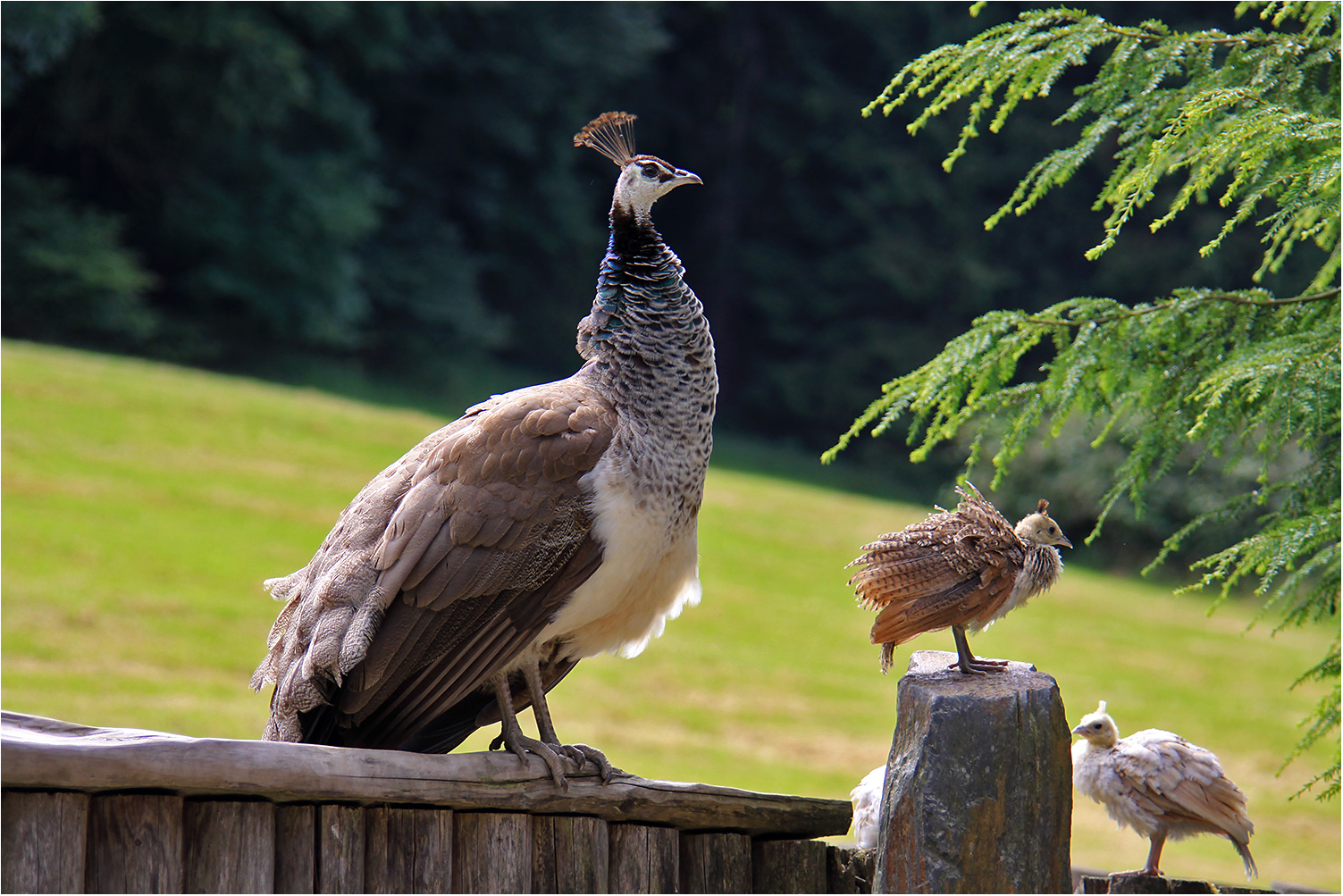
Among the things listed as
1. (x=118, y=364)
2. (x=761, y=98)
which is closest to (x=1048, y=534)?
(x=118, y=364)

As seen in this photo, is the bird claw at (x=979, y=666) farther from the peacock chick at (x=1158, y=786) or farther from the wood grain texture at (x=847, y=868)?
the wood grain texture at (x=847, y=868)

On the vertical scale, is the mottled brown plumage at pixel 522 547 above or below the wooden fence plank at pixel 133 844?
above

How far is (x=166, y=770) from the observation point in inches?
96.3

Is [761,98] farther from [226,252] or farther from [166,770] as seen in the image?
[166,770]

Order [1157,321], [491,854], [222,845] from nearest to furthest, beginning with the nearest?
1. [222,845]
2. [491,854]
3. [1157,321]

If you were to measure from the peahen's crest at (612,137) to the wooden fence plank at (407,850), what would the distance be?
193 cm

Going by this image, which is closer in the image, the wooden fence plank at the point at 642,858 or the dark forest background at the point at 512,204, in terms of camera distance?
the wooden fence plank at the point at 642,858

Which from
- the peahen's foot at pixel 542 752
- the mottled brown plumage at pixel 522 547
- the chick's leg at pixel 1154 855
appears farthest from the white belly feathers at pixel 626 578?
the chick's leg at pixel 1154 855

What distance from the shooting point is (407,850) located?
285 cm

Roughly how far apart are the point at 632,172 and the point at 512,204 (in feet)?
78.4

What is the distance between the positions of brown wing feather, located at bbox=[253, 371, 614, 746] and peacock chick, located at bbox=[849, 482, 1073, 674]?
76 cm

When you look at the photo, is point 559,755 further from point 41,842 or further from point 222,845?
point 41,842

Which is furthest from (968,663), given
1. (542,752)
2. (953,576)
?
(542,752)

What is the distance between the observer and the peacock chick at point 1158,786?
3533 millimetres
